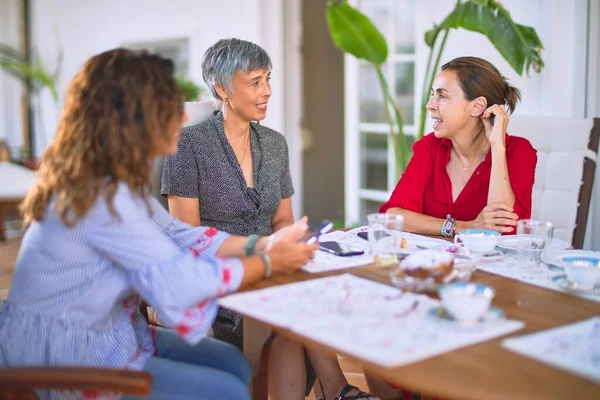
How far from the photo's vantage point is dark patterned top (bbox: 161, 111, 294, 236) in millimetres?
2297

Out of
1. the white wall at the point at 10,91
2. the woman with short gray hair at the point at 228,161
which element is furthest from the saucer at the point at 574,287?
the white wall at the point at 10,91

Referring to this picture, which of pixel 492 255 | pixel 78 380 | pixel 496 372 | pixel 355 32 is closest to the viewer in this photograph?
pixel 496 372

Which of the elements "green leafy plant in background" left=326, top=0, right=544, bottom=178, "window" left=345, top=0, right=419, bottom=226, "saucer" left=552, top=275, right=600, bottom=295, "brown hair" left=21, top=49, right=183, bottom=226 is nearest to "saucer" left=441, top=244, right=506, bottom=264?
"saucer" left=552, top=275, right=600, bottom=295

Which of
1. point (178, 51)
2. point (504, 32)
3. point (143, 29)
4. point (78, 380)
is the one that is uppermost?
point (143, 29)

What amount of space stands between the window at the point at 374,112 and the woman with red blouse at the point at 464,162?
164 cm

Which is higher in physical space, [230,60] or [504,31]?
[504,31]

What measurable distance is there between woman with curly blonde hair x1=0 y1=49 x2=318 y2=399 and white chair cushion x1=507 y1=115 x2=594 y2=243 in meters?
1.65

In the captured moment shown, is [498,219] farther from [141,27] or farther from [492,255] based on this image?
[141,27]

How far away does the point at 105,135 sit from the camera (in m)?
1.44

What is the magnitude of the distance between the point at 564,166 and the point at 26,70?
207 inches

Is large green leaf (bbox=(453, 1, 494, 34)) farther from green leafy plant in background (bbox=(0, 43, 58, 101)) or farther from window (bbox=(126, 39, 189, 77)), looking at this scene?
green leafy plant in background (bbox=(0, 43, 58, 101))

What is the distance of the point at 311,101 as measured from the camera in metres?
5.21

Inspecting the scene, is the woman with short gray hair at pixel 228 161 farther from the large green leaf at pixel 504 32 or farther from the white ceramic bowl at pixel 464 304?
the large green leaf at pixel 504 32

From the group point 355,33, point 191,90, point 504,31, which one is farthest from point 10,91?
point 504,31
